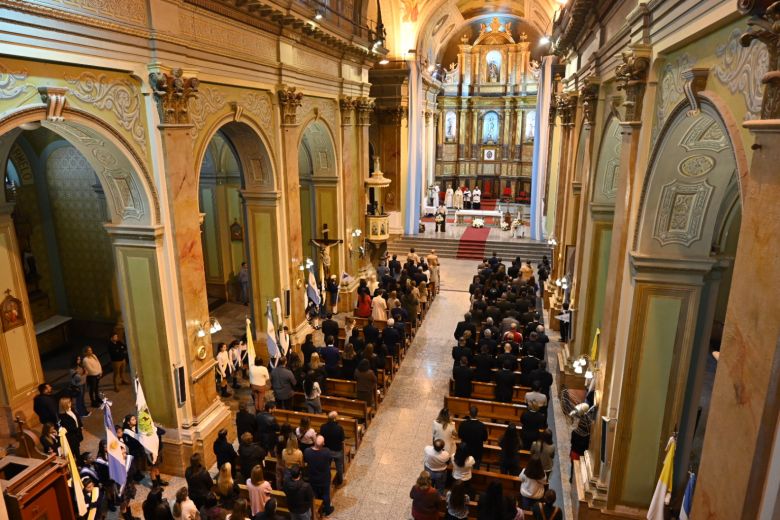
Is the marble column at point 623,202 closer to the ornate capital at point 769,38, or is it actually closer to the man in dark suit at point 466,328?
the ornate capital at point 769,38

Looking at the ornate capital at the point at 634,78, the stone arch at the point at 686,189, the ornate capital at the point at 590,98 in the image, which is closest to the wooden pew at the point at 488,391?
the stone arch at the point at 686,189

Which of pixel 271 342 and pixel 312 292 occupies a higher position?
pixel 312 292

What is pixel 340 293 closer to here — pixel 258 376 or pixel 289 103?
pixel 289 103

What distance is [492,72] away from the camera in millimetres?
31484

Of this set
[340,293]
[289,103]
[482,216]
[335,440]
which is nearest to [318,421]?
[335,440]

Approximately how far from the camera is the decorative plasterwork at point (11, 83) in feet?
17.9

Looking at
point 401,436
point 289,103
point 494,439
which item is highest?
point 289,103

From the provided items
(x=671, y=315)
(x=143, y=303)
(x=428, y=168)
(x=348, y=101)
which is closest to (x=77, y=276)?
(x=143, y=303)

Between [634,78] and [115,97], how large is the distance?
21.5 feet

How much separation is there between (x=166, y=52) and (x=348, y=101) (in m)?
7.67

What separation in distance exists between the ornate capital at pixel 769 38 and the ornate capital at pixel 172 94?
6877mm

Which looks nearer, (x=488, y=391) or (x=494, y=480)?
(x=494, y=480)

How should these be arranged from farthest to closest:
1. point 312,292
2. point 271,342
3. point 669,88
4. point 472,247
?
point 472,247 < point 312,292 < point 271,342 < point 669,88

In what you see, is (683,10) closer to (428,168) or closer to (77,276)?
(77,276)
